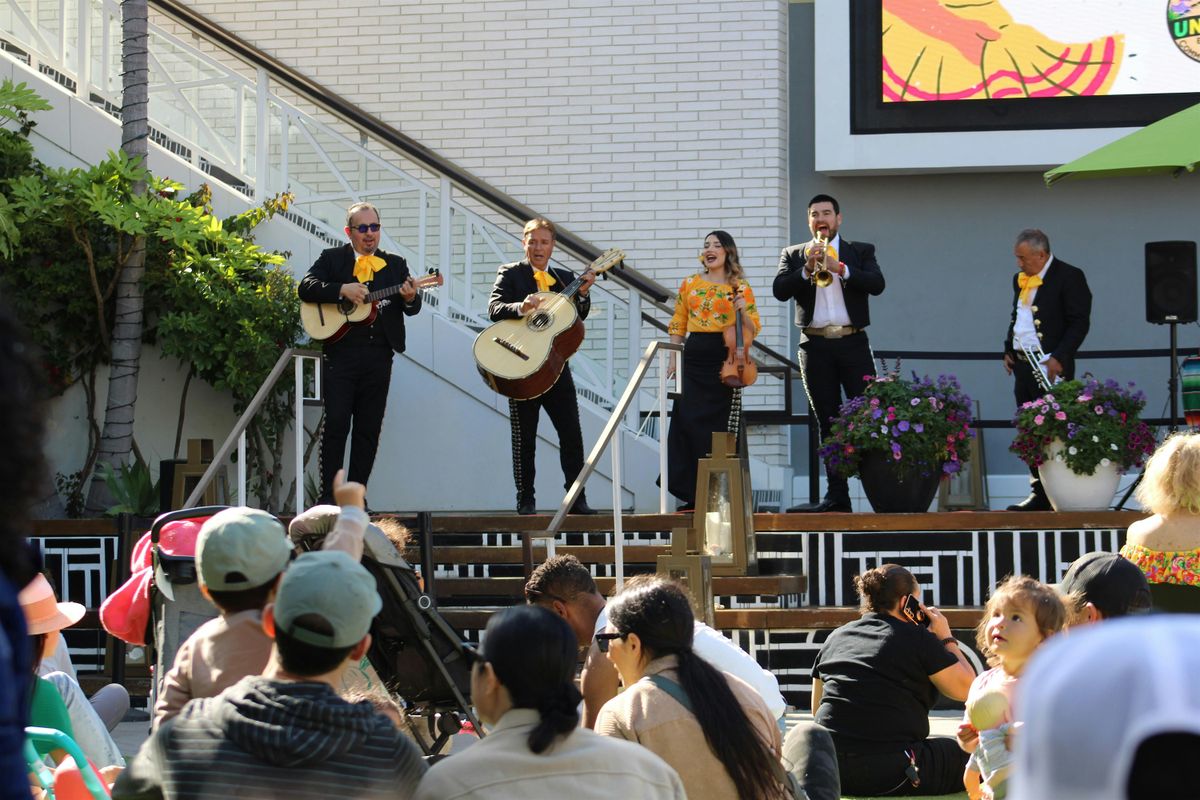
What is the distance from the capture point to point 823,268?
8.79m

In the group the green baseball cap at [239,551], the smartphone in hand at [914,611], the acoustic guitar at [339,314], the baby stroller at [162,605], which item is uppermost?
the acoustic guitar at [339,314]

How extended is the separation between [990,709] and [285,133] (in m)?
7.84

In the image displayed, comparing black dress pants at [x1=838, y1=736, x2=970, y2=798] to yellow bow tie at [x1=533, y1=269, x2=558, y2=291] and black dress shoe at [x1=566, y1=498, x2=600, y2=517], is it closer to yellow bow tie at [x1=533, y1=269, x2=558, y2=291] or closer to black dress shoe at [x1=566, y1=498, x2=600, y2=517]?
black dress shoe at [x1=566, y1=498, x2=600, y2=517]

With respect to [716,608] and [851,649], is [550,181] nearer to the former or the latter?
[716,608]

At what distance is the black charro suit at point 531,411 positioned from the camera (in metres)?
8.84

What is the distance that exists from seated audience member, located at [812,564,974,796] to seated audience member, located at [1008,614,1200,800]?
4499 millimetres

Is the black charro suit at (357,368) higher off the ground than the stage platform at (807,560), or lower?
higher

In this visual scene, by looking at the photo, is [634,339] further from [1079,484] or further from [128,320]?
[1079,484]

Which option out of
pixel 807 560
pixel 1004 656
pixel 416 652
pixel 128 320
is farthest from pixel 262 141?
pixel 1004 656

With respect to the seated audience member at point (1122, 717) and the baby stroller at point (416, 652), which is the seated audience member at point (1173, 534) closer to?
the baby stroller at point (416, 652)

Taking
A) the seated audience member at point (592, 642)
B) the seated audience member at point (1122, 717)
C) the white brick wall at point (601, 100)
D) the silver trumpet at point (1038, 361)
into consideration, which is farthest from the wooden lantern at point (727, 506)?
the seated audience member at point (1122, 717)

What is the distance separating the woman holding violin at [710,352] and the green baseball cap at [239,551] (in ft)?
18.7

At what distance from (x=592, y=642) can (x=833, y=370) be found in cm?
468

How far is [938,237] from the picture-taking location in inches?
494
